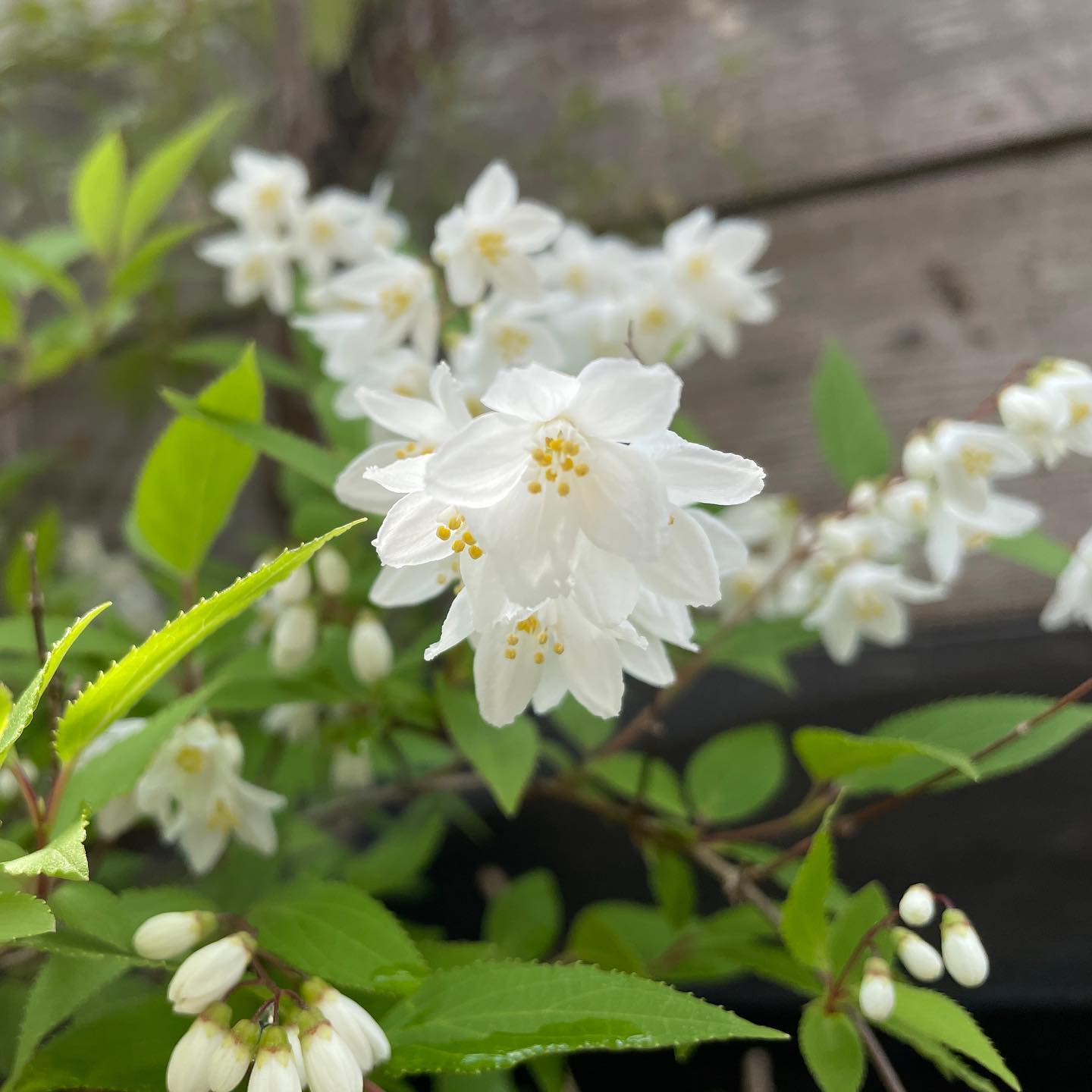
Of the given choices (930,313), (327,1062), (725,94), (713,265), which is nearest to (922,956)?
(327,1062)

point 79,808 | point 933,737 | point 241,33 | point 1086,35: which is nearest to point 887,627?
point 933,737

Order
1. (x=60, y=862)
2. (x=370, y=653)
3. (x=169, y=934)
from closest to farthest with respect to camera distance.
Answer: (x=60, y=862), (x=169, y=934), (x=370, y=653)

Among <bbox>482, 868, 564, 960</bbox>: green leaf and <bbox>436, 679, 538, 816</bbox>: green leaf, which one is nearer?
<bbox>436, 679, 538, 816</bbox>: green leaf

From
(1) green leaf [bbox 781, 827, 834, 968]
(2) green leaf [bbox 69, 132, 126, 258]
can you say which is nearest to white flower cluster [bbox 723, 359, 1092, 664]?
(1) green leaf [bbox 781, 827, 834, 968]

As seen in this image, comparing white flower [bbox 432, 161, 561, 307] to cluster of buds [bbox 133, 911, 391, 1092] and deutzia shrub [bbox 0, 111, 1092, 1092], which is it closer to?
deutzia shrub [bbox 0, 111, 1092, 1092]

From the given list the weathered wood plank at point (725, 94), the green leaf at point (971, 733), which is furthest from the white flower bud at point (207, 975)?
the weathered wood plank at point (725, 94)

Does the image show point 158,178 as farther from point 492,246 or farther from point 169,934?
point 169,934

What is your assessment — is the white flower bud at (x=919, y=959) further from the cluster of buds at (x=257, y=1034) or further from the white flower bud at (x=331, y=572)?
the white flower bud at (x=331, y=572)
